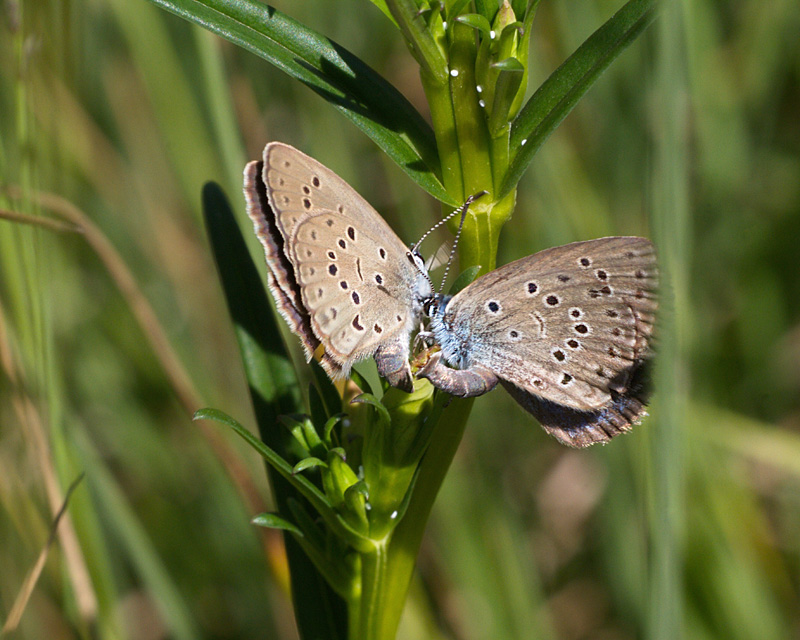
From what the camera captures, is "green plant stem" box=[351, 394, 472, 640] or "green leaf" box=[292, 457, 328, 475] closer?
"green leaf" box=[292, 457, 328, 475]

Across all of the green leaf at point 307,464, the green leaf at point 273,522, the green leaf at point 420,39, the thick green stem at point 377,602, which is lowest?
the thick green stem at point 377,602

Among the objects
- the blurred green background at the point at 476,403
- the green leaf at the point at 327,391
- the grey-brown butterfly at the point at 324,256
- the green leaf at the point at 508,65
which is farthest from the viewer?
the blurred green background at the point at 476,403

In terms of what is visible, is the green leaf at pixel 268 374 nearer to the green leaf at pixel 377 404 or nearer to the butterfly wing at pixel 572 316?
the green leaf at pixel 377 404

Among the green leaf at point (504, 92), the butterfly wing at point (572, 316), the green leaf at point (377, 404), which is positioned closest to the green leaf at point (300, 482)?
the green leaf at point (377, 404)

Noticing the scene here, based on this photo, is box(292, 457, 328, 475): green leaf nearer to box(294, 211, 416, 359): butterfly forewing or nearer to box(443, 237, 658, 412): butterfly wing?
box(294, 211, 416, 359): butterfly forewing

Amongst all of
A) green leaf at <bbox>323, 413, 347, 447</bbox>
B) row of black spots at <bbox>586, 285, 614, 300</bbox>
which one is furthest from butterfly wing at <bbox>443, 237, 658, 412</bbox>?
green leaf at <bbox>323, 413, 347, 447</bbox>

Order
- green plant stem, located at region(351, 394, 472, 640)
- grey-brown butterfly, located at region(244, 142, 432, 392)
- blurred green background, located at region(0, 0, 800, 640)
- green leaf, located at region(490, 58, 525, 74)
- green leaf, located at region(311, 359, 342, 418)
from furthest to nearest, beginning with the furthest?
blurred green background, located at region(0, 0, 800, 640)
green leaf, located at region(311, 359, 342, 418)
grey-brown butterfly, located at region(244, 142, 432, 392)
green plant stem, located at region(351, 394, 472, 640)
green leaf, located at region(490, 58, 525, 74)

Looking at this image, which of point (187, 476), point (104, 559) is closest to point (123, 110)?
point (187, 476)
